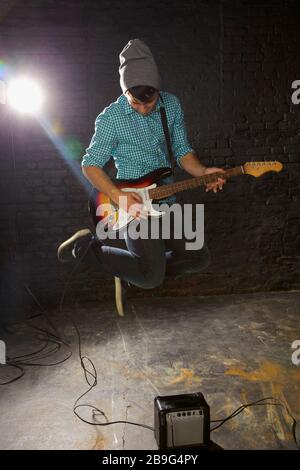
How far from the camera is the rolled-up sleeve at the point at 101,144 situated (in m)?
2.71

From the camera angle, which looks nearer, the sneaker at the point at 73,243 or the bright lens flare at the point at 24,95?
the sneaker at the point at 73,243

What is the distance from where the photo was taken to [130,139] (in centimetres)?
277

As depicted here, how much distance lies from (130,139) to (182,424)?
5.64 feet

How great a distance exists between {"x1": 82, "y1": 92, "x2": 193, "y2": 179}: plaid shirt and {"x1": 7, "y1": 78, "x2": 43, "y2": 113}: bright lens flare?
1.81 m

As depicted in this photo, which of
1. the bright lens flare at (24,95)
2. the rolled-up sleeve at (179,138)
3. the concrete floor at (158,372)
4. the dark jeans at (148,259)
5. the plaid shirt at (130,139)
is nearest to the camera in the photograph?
the concrete floor at (158,372)

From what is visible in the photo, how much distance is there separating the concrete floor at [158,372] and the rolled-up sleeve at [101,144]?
1452 millimetres

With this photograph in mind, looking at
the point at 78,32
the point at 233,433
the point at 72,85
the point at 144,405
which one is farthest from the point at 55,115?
the point at 233,433

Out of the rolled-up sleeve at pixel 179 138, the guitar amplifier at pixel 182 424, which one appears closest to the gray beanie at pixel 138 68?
the rolled-up sleeve at pixel 179 138

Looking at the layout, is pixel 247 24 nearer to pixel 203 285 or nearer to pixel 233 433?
pixel 203 285

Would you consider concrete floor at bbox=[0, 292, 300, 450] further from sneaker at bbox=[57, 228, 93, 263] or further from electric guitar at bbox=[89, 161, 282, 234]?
electric guitar at bbox=[89, 161, 282, 234]

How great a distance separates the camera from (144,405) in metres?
2.52

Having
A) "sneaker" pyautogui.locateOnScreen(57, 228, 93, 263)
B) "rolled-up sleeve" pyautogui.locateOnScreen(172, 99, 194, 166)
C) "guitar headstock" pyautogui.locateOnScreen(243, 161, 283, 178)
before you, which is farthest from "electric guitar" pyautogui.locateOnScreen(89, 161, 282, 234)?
"rolled-up sleeve" pyautogui.locateOnScreen(172, 99, 194, 166)

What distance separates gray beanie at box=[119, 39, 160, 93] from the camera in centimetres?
240

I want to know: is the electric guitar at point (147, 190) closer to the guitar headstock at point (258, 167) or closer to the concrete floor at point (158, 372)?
the guitar headstock at point (258, 167)
